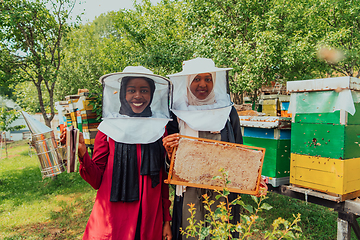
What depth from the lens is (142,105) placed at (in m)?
1.97

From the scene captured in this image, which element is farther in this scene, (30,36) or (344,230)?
(30,36)

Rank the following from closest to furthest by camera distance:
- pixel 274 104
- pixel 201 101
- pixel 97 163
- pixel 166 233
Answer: pixel 97 163 < pixel 166 233 < pixel 201 101 < pixel 274 104

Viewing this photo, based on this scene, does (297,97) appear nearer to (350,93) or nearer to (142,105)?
(350,93)

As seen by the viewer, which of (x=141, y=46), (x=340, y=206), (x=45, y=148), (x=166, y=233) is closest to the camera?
(x=45, y=148)

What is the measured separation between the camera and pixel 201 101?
2096 mm

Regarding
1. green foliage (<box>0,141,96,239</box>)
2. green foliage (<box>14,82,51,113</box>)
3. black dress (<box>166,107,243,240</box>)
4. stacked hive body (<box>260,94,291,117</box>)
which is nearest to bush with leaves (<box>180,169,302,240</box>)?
black dress (<box>166,107,243,240</box>)

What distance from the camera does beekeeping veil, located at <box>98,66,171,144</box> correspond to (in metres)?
1.82

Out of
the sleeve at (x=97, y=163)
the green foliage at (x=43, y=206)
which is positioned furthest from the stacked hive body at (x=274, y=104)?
the sleeve at (x=97, y=163)

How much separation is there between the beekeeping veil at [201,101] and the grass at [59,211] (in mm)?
2883

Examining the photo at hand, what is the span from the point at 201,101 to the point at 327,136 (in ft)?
4.84

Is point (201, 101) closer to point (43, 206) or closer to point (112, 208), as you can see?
point (112, 208)

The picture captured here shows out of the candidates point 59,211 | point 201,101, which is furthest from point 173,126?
point 59,211

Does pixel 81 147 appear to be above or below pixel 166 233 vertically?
above

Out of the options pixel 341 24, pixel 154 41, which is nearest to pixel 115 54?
pixel 154 41
